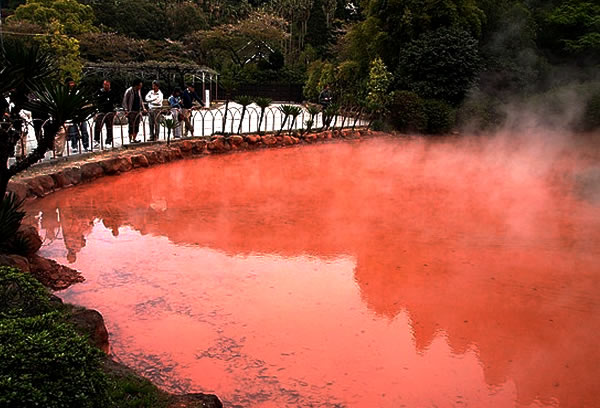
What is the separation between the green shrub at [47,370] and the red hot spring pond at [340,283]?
157 centimetres

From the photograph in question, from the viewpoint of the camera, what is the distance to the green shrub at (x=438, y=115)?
744 inches

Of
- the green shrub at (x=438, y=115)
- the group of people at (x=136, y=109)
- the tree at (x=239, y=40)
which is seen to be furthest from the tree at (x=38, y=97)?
the tree at (x=239, y=40)

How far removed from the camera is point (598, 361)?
4.65 meters

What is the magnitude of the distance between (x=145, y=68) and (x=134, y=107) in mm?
12773

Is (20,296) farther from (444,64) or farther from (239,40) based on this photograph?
(239,40)

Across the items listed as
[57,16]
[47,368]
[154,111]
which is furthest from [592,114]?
[57,16]

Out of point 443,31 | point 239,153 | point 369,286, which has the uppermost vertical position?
point 443,31

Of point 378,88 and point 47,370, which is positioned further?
point 378,88

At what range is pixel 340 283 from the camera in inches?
238

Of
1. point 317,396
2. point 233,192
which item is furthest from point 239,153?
point 317,396

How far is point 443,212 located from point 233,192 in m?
3.55

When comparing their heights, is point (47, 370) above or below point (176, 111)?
above

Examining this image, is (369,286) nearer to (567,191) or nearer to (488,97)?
(567,191)

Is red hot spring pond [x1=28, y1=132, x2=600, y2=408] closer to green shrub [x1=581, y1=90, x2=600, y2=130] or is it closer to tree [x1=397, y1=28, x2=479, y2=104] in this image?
green shrub [x1=581, y1=90, x2=600, y2=130]
